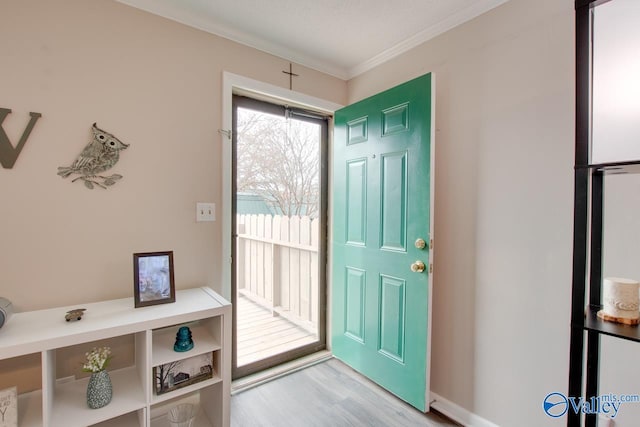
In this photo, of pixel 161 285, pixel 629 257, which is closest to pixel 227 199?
pixel 161 285

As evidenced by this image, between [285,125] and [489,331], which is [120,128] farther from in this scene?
[489,331]

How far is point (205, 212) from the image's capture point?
189cm

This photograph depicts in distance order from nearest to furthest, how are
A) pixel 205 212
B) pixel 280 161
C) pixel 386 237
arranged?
pixel 205 212 < pixel 386 237 < pixel 280 161

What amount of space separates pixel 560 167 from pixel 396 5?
1.21 meters

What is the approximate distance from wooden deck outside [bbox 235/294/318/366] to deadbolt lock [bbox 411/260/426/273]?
1313mm

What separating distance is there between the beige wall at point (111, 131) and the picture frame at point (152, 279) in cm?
23

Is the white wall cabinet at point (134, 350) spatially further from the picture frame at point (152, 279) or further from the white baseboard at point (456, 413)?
the white baseboard at point (456, 413)

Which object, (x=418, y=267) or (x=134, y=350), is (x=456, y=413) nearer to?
(x=418, y=267)

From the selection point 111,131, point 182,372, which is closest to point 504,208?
point 182,372

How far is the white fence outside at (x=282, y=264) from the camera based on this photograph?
9.39ft

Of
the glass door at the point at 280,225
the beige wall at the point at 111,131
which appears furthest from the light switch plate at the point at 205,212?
the glass door at the point at 280,225

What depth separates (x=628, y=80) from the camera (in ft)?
3.32

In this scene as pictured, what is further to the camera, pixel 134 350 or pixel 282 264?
pixel 282 264

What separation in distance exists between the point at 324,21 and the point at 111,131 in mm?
1369
